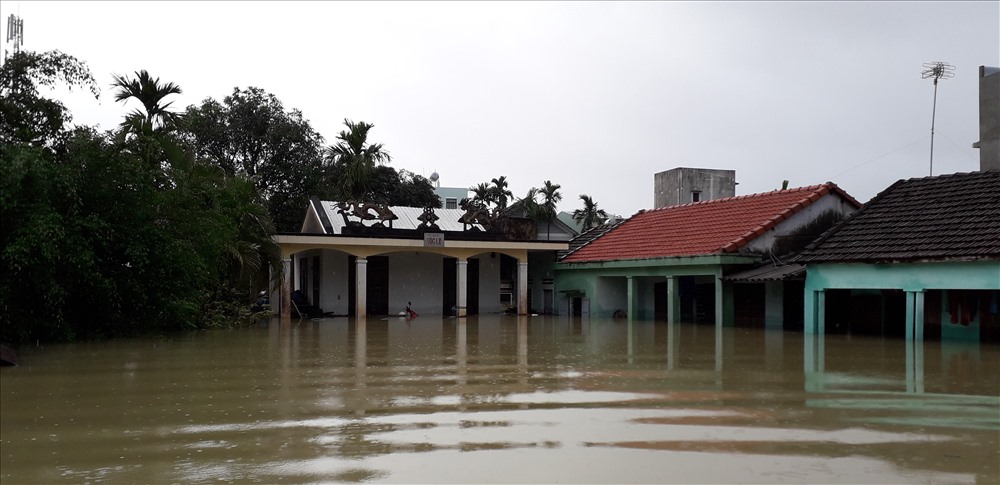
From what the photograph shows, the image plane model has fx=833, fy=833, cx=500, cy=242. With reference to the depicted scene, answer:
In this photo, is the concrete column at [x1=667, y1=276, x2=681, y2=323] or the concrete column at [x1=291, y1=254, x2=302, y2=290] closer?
the concrete column at [x1=667, y1=276, x2=681, y2=323]

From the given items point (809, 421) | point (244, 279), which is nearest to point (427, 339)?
point (244, 279)

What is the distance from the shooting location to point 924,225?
19.0 metres

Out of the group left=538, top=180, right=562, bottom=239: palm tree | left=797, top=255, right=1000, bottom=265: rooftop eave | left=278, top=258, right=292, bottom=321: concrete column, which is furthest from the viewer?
left=538, top=180, right=562, bottom=239: palm tree

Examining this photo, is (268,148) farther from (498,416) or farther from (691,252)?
(498,416)

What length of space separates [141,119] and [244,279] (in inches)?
217

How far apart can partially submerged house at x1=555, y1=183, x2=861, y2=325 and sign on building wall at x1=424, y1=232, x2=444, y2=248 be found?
490 centimetres

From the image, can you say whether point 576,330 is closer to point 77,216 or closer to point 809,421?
point 77,216

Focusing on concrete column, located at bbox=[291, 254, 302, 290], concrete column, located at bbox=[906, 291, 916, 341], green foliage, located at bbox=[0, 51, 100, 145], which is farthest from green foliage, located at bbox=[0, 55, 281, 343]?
concrete column, located at bbox=[906, 291, 916, 341]

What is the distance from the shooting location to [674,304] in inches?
967

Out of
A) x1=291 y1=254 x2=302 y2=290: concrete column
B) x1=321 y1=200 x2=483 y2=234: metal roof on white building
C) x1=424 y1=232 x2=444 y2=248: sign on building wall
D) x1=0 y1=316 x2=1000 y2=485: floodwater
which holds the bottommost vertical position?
x1=0 y1=316 x2=1000 y2=485: floodwater

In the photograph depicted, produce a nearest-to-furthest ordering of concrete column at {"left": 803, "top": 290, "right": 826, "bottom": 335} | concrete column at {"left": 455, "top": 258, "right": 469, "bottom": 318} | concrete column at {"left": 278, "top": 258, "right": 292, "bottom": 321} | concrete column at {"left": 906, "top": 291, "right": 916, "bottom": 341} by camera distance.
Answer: concrete column at {"left": 906, "top": 291, "right": 916, "bottom": 341}, concrete column at {"left": 803, "top": 290, "right": 826, "bottom": 335}, concrete column at {"left": 278, "top": 258, "right": 292, "bottom": 321}, concrete column at {"left": 455, "top": 258, "right": 469, "bottom": 318}

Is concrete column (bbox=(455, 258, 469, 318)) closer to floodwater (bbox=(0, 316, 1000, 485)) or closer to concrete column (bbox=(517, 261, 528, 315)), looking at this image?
concrete column (bbox=(517, 261, 528, 315))

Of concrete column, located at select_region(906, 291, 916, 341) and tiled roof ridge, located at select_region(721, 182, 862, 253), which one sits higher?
tiled roof ridge, located at select_region(721, 182, 862, 253)

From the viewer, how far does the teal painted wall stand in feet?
55.0
